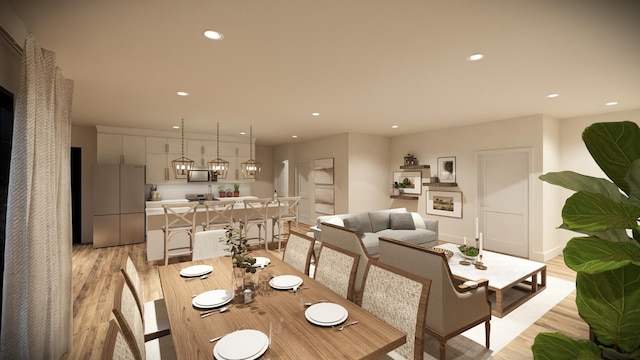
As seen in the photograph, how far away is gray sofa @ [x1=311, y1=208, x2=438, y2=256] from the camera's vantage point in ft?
14.8

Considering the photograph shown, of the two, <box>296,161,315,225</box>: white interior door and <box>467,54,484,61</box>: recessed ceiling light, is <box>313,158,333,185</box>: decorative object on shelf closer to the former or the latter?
<box>296,161,315,225</box>: white interior door

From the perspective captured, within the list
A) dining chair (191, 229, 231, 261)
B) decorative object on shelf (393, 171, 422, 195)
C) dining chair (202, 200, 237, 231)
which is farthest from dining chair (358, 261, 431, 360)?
decorative object on shelf (393, 171, 422, 195)

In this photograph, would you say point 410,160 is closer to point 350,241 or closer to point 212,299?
point 350,241

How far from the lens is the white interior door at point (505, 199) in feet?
16.1

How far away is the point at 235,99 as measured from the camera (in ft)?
12.6

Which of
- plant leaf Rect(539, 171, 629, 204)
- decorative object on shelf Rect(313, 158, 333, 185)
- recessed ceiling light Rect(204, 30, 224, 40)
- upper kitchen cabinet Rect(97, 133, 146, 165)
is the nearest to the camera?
plant leaf Rect(539, 171, 629, 204)

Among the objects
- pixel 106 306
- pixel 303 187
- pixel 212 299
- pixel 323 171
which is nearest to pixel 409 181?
pixel 323 171

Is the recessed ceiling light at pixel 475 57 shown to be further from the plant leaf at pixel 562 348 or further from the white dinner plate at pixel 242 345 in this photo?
the white dinner plate at pixel 242 345

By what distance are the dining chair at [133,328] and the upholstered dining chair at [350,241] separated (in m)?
1.43

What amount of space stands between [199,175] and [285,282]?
5646mm

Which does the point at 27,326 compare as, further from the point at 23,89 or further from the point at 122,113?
the point at 122,113

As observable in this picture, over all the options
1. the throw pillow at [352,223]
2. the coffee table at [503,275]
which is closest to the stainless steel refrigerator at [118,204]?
the throw pillow at [352,223]

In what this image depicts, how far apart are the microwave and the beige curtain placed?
4570 mm

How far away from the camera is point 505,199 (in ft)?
16.9
